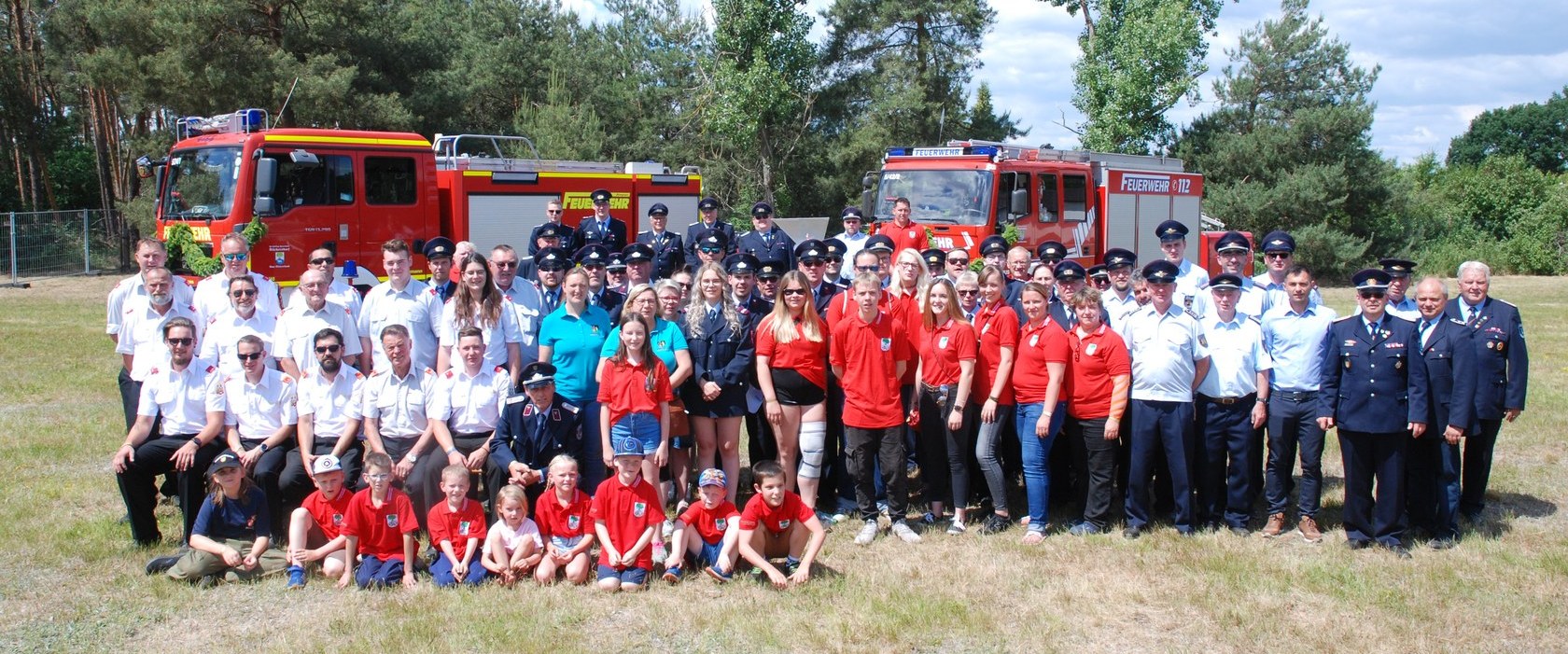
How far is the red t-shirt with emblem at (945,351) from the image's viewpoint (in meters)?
6.49

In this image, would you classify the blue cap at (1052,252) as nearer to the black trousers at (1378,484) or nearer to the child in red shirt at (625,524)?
the black trousers at (1378,484)

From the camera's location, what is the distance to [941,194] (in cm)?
1337

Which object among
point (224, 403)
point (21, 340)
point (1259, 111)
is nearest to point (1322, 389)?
point (224, 403)

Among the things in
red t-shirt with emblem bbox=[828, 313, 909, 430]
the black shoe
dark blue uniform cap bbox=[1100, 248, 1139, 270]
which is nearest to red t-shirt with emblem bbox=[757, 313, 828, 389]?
red t-shirt with emblem bbox=[828, 313, 909, 430]

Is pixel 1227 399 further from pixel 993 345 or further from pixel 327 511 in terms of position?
pixel 327 511

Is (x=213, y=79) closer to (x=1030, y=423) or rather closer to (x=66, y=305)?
(x=66, y=305)

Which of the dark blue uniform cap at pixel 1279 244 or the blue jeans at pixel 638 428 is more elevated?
the dark blue uniform cap at pixel 1279 244

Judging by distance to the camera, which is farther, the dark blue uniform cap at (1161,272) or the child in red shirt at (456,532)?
the dark blue uniform cap at (1161,272)

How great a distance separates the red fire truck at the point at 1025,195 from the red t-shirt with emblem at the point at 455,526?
25.9ft

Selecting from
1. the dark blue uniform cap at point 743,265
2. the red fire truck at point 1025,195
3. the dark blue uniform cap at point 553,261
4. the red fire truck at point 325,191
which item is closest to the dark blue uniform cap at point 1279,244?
the dark blue uniform cap at point 743,265

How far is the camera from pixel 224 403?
21.4 feet

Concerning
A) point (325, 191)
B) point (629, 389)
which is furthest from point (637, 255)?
point (325, 191)

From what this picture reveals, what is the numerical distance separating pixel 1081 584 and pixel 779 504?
1.59 meters

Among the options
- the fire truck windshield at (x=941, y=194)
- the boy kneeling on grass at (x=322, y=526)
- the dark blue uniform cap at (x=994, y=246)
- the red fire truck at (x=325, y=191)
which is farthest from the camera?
the fire truck windshield at (x=941, y=194)
